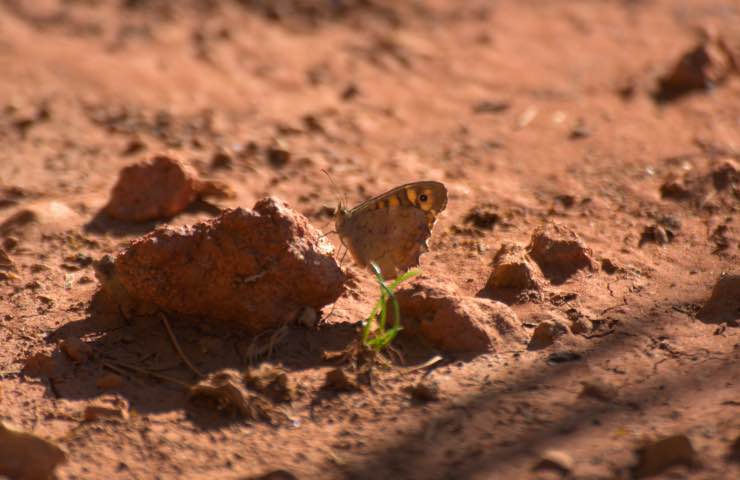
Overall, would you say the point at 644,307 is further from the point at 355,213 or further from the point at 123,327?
the point at 123,327

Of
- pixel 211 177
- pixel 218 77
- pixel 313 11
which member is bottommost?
pixel 211 177

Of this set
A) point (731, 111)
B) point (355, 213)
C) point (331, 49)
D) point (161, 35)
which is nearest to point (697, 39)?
point (731, 111)

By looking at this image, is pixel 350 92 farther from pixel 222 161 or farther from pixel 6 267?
pixel 6 267

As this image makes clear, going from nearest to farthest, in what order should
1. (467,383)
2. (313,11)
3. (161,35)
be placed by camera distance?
(467,383)
(161,35)
(313,11)

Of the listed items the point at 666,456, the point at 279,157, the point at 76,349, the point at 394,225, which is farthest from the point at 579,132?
the point at 76,349

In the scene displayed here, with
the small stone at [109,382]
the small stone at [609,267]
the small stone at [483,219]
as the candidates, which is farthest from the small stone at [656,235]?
the small stone at [109,382]


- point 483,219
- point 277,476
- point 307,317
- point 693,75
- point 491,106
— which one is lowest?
point 277,476

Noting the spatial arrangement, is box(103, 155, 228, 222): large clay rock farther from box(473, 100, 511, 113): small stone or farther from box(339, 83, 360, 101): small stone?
box(473, 100, 511, 113): small stone
